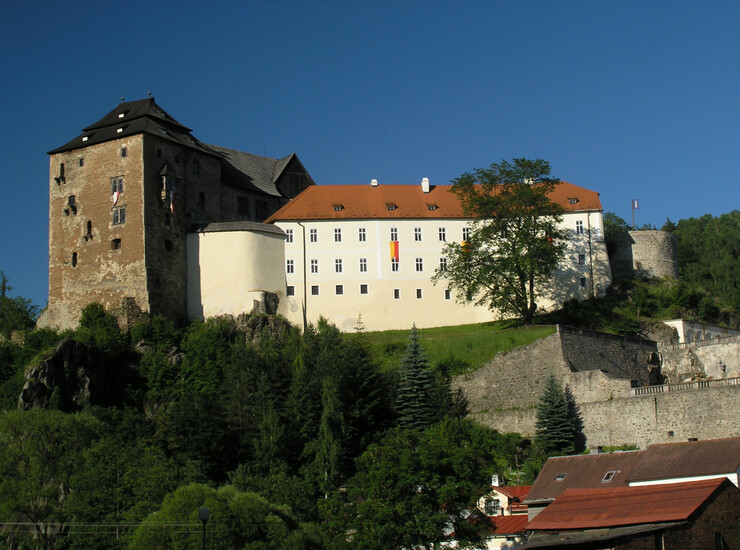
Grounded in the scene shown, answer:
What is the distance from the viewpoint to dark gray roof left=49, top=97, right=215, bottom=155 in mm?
72812

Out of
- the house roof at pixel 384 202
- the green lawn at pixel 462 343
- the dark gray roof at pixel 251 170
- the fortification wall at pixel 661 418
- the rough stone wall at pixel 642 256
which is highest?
the dark gray roof at pixel 251 170

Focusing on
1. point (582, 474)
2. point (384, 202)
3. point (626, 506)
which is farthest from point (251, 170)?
point (626, 506)

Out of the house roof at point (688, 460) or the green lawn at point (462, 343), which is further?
the green lawn at point (462, 343)

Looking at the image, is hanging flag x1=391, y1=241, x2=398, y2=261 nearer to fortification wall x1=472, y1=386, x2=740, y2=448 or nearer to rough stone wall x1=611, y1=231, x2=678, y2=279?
rough stone wall x1=611, y1=231, x2=678, y2=279

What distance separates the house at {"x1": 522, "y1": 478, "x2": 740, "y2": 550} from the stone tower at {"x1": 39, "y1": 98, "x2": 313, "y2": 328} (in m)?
36.0

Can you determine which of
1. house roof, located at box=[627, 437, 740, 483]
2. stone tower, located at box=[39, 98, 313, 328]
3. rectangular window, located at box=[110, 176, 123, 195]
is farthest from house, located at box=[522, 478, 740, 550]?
rectangular window, located at box=[110, 176, 123, 195]

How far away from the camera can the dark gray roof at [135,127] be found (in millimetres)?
72812

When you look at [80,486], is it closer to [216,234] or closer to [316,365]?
[316,365]

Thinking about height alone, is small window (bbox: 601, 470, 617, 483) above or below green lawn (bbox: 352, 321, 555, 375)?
below

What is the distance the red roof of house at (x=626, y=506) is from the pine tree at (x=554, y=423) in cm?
1394

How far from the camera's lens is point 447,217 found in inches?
3029

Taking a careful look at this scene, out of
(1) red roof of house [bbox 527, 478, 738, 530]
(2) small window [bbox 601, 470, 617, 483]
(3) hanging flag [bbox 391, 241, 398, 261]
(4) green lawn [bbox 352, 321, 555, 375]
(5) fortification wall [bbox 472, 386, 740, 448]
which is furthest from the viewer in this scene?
(3) hanging flag [bbox 391, 241, 398, 261]

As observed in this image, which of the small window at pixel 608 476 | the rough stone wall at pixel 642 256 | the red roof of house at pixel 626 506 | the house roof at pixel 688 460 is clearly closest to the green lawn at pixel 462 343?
the rough stone wall at pixel 642 256

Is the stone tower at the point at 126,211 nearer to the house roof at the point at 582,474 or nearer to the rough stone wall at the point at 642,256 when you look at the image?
the rough stone wall at the point at 642,256
